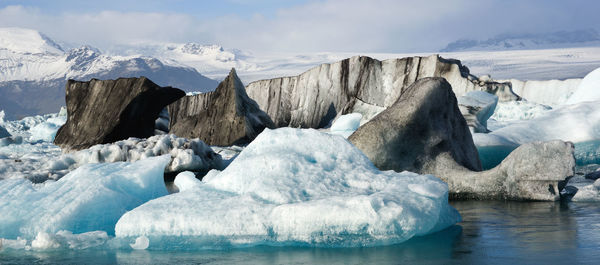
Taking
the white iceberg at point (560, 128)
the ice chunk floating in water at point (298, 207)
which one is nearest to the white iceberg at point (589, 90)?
the white iceberg at point (560, 128)

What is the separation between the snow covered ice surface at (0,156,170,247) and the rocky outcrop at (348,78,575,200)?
246 centimetres

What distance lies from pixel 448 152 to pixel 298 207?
10.9 feet

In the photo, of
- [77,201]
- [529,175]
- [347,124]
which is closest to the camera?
[77,201]

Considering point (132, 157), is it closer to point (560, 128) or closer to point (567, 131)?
point (560, 128)

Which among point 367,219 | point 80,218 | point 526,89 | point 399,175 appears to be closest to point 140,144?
point 80,218

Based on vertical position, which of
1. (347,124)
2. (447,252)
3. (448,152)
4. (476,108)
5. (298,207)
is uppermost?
(476,108)

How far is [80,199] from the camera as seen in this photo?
4.78 m

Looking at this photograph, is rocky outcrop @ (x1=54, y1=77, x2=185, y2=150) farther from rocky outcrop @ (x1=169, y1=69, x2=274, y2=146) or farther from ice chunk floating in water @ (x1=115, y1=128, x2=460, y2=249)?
ice chunk floating in water @ (x1=115, y1=128, x2=460, y2=249)

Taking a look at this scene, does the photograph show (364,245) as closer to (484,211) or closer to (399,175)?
(399,175)

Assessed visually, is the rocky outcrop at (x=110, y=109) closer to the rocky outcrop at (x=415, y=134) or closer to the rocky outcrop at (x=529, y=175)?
the rocky outcrop at (x=415, y=134)

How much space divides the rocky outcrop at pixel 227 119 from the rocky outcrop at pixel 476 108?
15.6 ft

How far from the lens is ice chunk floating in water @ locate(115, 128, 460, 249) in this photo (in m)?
3.94

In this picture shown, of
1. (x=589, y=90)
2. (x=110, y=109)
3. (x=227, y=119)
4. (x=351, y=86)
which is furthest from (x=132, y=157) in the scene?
(x=589, y=90)

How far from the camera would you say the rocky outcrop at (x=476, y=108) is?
38.3 ft
